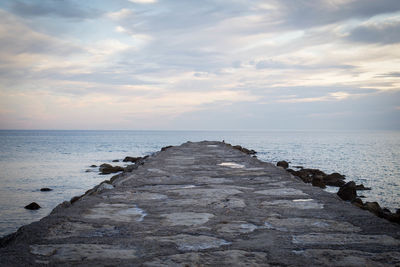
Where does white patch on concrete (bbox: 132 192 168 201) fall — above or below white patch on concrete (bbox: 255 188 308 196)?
below

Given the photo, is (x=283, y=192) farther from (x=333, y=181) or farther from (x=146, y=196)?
(x=333, y=181)

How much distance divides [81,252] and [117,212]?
0.96 meters

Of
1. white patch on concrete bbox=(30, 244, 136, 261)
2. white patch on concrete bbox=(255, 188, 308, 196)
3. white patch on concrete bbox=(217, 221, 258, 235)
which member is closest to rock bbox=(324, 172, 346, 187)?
white patch on concrete bbox=(255, 188, 308, 196)

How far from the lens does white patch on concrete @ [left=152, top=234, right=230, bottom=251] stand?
6.59ft

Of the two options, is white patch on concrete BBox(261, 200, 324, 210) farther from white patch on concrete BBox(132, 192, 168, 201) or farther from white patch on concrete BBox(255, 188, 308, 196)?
white patch on concrete BBox(132, 192, 168, 201)

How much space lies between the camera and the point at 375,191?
1277 cm

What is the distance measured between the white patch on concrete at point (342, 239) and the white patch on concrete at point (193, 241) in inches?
20.1

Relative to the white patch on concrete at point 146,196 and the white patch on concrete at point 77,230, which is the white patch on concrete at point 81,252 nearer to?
the white patch on concrete at point 77,230

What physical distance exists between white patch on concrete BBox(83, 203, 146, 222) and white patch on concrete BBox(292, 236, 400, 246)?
1.29 m

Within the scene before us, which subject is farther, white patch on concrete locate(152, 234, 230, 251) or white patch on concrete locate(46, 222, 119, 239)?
white patch on concrete locate(46, 222, 119, 239)

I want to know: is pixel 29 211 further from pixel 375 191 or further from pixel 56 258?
pixel 375 191

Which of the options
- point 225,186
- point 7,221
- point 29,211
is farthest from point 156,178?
point 29,211

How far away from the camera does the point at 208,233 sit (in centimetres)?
229

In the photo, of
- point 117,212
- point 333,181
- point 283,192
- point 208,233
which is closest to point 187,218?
point 208,233
